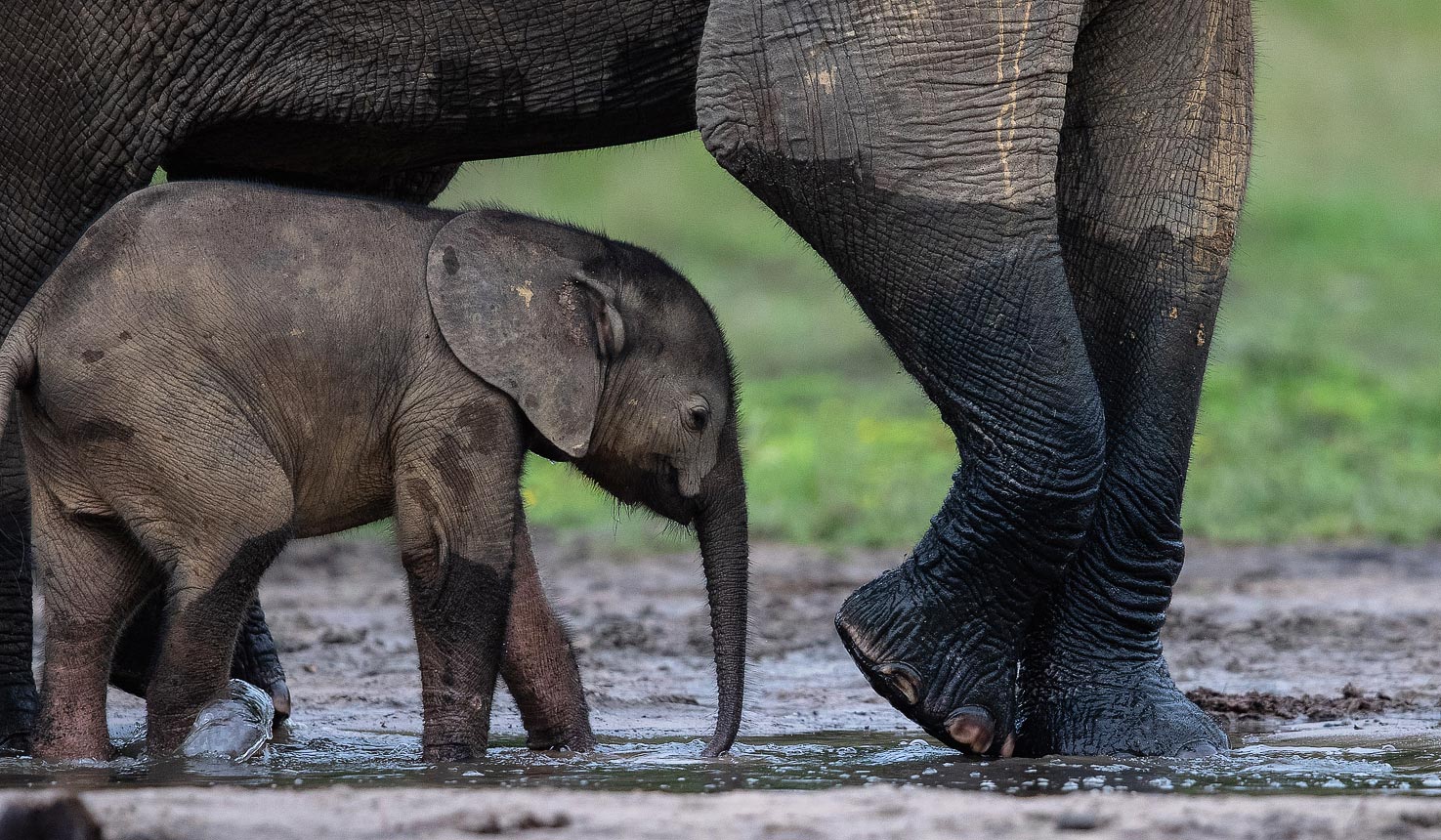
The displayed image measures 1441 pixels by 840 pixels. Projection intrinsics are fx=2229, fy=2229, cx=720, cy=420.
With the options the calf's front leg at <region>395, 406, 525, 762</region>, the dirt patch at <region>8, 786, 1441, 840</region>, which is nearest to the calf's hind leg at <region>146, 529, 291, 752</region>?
the calf's front leg at <region>395, 406, 525, 762</region>

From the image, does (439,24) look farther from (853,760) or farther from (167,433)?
(853,760)

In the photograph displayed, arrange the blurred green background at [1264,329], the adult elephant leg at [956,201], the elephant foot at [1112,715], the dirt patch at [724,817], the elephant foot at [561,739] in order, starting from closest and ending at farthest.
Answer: the dirt patch at [724,817] → the adult elephant leg at [956,201] → the elephant foot at [1112,715] → the elephant foot at [561,739] → the blurred green background at [1264,329]

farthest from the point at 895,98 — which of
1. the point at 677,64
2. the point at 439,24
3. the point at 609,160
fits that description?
the point at 609,160

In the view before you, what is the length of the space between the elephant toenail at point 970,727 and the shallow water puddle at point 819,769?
5 cm

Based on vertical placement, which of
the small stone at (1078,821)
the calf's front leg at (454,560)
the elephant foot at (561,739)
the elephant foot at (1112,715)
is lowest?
the small stone at (1078,821)

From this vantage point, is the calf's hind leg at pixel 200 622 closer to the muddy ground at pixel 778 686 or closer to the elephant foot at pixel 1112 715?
the muddy ground at pixel 778 686

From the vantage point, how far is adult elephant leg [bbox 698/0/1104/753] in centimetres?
482

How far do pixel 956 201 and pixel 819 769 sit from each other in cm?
127

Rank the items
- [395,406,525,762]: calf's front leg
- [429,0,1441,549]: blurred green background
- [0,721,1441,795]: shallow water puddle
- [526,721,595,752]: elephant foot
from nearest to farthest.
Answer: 1. [0,721,1441,795]: shallow water puddle
2. [395,406,525,762]: calf's front leg
3. [526,721,595,752]: elephant foot
4. [429,0,1441,549]: blurred green background

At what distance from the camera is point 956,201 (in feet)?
15.8

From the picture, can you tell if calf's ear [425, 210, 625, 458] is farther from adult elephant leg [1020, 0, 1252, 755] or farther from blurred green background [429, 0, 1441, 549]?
adult elephant leg [1020, 0, 1252, 755]

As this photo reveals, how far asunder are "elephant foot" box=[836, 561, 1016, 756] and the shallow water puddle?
0.10m

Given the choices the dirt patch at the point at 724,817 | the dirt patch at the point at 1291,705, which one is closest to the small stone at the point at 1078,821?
the dirt patch at the point at 724,817

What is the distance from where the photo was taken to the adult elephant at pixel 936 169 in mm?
4840
